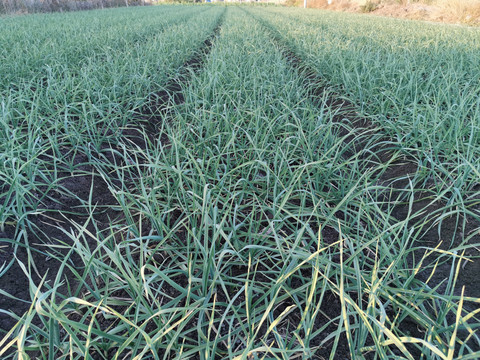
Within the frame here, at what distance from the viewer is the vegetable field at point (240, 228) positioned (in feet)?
2.68

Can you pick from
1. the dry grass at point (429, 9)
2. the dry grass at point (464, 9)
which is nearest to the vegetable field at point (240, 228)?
the dry grass at point (464, 9)

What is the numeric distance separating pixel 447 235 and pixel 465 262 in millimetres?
189

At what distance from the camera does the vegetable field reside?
32.1 inches

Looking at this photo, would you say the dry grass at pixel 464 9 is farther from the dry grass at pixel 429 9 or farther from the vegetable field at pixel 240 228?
the vegetable field at pixel 240 228

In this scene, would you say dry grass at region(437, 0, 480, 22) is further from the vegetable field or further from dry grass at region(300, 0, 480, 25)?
the vegetable field

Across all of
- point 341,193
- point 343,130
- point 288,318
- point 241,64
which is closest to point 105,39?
point 241,64

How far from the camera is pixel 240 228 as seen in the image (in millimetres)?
1339

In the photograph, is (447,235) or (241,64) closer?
(447,235)

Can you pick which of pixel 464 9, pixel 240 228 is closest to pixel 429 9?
pixel 464 9

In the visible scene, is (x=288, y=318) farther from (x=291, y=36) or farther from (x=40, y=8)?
(x=40, y=8)

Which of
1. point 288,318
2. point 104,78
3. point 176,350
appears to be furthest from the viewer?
point 104,78

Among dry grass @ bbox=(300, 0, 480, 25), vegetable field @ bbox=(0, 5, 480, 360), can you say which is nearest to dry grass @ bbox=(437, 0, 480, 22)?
dry grass @ bbox=(300, 0, 480, 25)

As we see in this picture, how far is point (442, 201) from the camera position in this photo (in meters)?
1.52

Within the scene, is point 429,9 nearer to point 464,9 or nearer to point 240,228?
point 464,9
